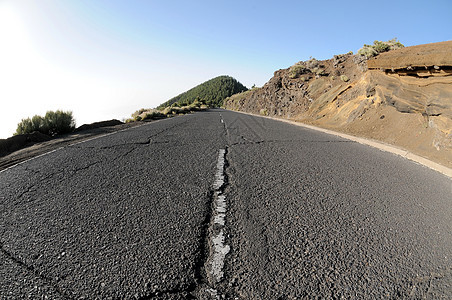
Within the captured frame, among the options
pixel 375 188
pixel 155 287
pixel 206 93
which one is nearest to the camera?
pixel 155 287

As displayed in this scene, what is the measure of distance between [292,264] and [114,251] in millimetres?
1504

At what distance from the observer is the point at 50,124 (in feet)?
30.9

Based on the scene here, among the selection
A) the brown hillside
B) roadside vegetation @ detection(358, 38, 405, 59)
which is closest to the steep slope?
roadside vegetation @ detection(358, 38, 405, 59)

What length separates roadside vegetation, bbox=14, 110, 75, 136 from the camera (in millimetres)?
8727

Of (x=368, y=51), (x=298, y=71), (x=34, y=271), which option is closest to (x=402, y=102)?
(x=368, y=51)

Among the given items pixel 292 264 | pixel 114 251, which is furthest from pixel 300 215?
pixel 114 251

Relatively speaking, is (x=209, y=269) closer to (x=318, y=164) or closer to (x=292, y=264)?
(x=292, y=264)

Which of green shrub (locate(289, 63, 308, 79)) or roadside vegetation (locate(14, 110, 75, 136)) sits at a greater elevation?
green shrub (locate(289, 63, 308, 79))

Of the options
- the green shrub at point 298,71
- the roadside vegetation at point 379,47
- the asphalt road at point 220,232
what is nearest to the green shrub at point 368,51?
the roadside vegetation at point 379,47

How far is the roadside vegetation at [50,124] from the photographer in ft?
28.6

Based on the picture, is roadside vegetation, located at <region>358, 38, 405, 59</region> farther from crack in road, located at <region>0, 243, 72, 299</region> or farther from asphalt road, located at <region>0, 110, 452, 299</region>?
crack in road, located at <region>0, 243, 72, 299</region>

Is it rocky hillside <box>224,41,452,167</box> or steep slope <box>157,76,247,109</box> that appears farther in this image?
steep slope <box>157,76,247,109</box>

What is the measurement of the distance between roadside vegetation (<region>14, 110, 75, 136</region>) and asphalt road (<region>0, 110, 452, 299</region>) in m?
5.16

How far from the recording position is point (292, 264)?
2031 mm
